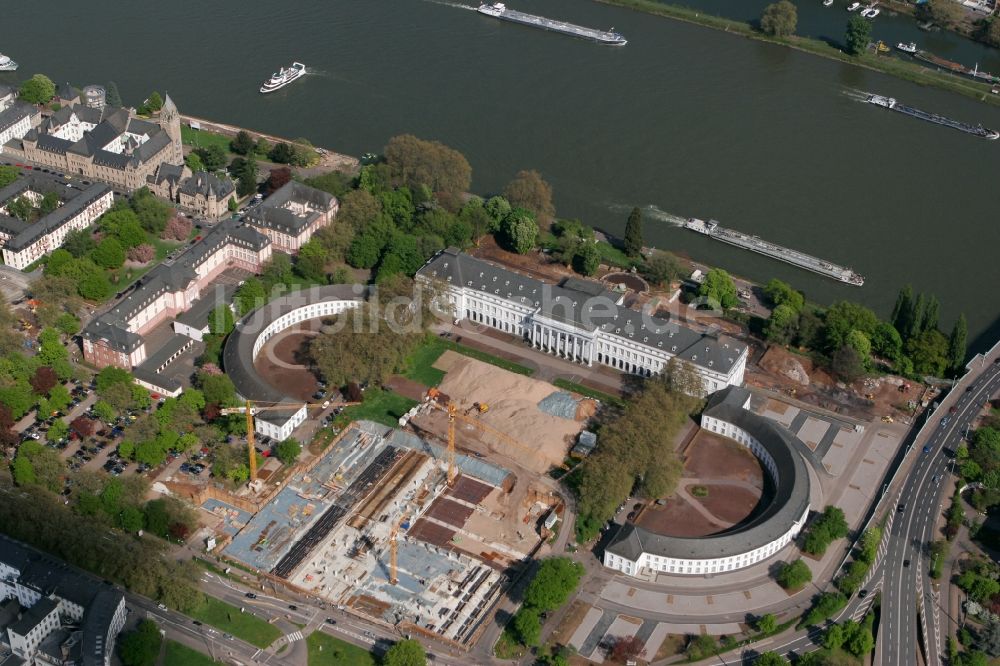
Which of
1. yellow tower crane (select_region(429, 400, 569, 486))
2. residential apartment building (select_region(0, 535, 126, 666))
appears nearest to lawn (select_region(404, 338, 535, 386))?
yellow tower crane (select_region(429, 400, 569, 486))

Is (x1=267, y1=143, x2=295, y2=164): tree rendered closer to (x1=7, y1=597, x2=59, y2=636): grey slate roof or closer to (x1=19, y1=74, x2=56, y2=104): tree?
(x1=19, y1=74, x2=56, y2=104): tree

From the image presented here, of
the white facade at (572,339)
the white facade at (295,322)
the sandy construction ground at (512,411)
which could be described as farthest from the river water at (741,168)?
the sandy construction ground at (512,411)

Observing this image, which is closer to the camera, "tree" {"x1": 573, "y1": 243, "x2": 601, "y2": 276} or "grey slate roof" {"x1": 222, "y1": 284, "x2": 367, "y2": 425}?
"grey slate roof" {"x1": 222, "y1": 284, "x2": 367, "y2": 425}

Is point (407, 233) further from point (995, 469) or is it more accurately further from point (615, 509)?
point (995, 469)

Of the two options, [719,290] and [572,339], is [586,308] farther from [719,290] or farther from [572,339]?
[719,290]

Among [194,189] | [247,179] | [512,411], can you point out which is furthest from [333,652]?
[247,179]

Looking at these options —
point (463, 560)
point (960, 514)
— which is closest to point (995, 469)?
point (960, 514)
